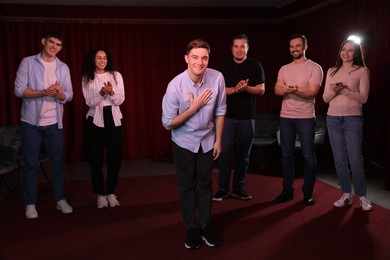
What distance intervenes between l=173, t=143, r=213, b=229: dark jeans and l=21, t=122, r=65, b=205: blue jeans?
131 centimetres

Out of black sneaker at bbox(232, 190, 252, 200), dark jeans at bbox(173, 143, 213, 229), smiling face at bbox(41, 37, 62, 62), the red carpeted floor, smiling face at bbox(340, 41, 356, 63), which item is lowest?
the red carpeted floor

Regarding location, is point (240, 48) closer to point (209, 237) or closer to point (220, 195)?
point (220, 195)

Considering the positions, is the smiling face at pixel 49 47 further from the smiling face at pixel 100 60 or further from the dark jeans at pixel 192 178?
the dark jeans at pixel 192 178

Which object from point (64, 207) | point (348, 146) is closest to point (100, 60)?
point (64, 207)

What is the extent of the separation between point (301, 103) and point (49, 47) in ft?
7.37

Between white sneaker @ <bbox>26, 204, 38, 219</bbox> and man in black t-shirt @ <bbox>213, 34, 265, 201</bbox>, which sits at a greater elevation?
man in black t-shirt @ <bbox>213, 34, 265, 201</bbox>

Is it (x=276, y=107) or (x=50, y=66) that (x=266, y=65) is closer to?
(x=276, y=107)

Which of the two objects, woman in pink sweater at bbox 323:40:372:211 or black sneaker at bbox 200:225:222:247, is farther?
woman in pink sweater at bbox 323:40:372:211

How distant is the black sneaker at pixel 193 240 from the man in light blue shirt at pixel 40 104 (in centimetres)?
147

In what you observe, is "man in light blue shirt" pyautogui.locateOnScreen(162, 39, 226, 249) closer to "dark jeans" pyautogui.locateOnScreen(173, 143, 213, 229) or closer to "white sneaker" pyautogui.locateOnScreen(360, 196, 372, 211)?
"dark jeans" pyautogui.locateOnScreen(173, 143, 213, 229)

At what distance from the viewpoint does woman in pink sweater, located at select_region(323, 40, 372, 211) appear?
365 cm

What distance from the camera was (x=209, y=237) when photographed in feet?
9.93

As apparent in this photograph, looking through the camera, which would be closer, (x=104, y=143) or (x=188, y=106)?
(x=188, y=106)

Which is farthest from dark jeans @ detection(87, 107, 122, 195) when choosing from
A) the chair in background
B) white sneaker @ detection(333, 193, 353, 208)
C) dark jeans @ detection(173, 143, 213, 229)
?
the chair in background
